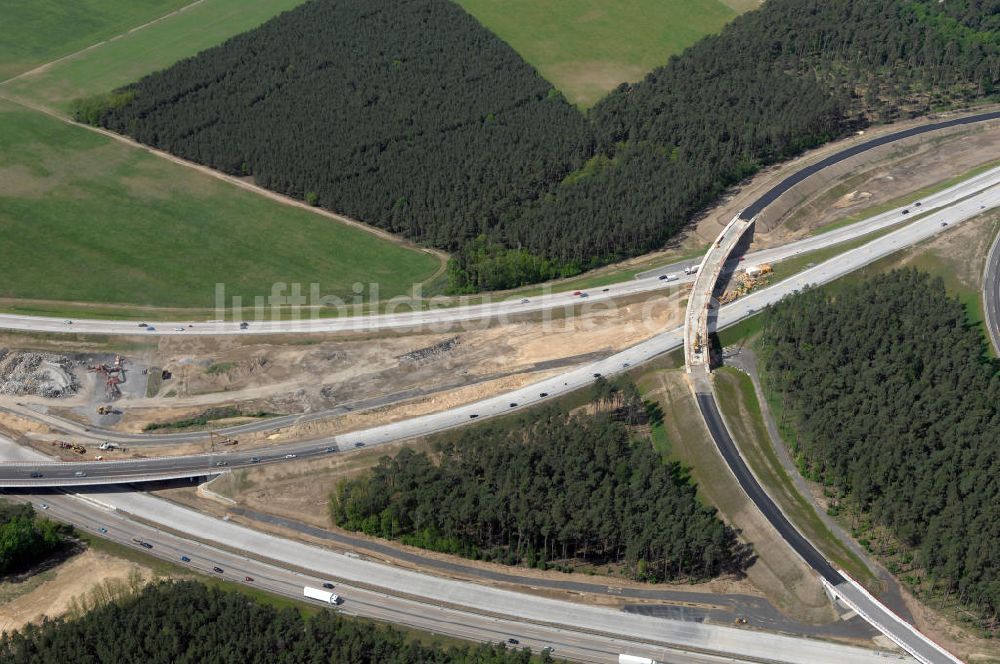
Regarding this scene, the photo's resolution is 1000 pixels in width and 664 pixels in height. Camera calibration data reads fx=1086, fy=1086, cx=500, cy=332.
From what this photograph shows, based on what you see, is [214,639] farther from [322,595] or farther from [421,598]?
[421,598]

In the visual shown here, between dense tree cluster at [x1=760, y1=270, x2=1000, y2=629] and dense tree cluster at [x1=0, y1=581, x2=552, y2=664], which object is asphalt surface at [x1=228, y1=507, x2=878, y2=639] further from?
dense tree cluster at [x1=760, y1=270, x2=1000, y2=629]

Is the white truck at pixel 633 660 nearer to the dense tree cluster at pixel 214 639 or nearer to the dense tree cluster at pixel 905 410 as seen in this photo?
the dense tree cluster at pixel 214 639

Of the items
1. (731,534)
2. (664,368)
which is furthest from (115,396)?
(731,534)

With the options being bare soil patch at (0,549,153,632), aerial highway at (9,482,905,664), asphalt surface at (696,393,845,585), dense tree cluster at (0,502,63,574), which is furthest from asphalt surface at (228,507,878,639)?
dense tree cluster at (0,502,63,574)

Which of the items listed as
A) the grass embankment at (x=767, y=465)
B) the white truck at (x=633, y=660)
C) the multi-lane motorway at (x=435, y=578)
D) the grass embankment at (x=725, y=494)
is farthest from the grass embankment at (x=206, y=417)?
the grass embankment at (x=767, y=465)

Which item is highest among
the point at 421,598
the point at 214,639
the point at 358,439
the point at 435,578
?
the point at 358,439

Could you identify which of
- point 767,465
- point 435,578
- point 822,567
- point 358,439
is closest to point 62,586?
point 358,439
